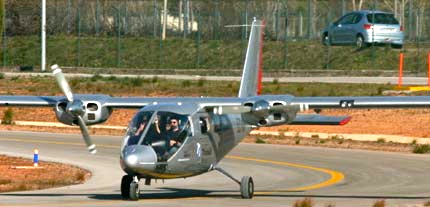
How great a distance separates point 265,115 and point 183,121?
1886mm

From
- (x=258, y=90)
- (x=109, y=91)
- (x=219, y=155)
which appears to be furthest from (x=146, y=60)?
(x=219, y=155)

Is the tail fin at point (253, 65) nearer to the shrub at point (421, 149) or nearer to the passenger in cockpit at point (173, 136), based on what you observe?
the passenger in cockpit at point (173, 136)

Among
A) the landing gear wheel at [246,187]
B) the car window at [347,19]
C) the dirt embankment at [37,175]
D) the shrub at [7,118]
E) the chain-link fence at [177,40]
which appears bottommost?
the shrub at [7,118]

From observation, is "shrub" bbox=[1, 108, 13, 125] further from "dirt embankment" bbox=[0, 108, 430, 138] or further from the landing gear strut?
the landing gear strut

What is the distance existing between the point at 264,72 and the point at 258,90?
32084 millimetres

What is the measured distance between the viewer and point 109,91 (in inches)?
2277

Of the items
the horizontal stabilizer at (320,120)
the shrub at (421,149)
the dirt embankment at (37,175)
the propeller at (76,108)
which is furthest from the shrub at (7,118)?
the propeller at (76,108)

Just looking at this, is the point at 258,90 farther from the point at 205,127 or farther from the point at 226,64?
the point at 226,64

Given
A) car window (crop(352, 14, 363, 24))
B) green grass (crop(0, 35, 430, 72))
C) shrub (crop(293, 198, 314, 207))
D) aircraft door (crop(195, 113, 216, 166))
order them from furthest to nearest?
car window (crop(352, 14, 363, 24)), green grass (crop(0, 35, 430, 72)), aircraft door (crop(195, 113, 216, 166)), shrub (crop(293, 198, 314, 207))

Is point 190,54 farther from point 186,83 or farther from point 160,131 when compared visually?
point 160,131

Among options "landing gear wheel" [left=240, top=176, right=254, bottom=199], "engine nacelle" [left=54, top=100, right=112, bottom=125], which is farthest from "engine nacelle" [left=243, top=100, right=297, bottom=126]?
"engine nacelle" [left=54, top=100, right=112, bottom=125]

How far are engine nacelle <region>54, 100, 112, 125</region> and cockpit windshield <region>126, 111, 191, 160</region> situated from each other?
6.33 ft

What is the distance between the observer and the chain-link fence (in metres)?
68.0

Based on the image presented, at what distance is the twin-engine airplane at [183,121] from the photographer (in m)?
27.0
